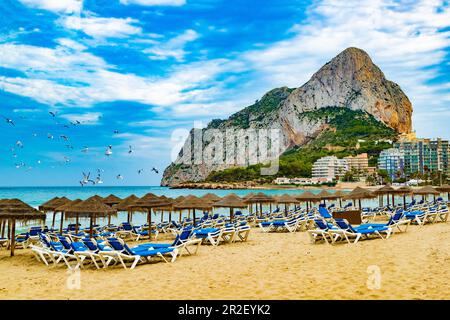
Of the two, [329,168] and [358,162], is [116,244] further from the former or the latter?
[358,162]

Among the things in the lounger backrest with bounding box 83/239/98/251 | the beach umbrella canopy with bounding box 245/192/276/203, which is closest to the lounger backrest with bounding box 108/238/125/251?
the lounger backrest with bounding box 83/239/98/251

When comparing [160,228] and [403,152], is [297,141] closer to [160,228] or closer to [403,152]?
[403,152]

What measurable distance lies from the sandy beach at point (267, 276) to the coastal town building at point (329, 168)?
4606 inches

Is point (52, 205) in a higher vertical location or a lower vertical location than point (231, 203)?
lower

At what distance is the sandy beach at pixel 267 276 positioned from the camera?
6.22m

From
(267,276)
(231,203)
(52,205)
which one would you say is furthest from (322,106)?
(267,276)

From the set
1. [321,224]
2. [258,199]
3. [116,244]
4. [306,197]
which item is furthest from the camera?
[306,197]

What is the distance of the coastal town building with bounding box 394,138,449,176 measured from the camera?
467 ft

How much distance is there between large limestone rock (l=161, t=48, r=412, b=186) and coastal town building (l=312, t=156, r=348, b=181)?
30.8 meters

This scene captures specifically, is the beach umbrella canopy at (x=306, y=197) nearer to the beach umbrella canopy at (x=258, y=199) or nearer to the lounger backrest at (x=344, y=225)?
the beach umbrella canopy at (x=258, y=199)

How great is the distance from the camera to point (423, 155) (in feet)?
472

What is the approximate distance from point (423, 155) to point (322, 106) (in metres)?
44.0

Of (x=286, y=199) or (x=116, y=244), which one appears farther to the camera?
(x=286, y=199)

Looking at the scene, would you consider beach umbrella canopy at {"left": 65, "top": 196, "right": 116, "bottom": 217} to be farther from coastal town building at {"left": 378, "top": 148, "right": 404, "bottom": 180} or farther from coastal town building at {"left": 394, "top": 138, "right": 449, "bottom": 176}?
coastal town building at {"left": 394, "top": 138, "right": 449, "bottom": 176}
